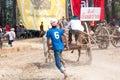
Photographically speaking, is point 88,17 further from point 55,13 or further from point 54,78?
point 54,78

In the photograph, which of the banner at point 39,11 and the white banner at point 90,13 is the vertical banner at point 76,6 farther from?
the banner at point 39,11

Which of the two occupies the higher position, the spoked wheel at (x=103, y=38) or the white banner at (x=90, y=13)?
the white banner at (x=90, y=13)

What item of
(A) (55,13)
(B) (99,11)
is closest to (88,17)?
(B) (99,11)

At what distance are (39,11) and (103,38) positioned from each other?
4.17 meters

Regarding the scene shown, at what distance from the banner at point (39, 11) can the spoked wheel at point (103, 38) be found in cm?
347

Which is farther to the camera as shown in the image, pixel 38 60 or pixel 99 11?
pixel 99 11

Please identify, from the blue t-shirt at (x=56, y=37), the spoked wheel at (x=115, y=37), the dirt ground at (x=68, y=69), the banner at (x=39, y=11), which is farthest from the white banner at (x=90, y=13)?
the blue t-shirt at (x=56, y=37)

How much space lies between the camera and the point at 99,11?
63.8 feet

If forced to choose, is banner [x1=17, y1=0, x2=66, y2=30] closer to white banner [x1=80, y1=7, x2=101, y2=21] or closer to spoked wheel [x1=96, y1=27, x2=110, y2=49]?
white banner [x1=80, y1=7, x2=101, y2=21]

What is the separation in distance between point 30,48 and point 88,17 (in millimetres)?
4797

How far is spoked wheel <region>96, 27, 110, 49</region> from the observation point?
19.2 meters

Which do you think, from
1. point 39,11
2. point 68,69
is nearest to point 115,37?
point 39,11

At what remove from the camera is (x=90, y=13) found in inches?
752

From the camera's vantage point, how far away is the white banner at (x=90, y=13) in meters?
18.8
